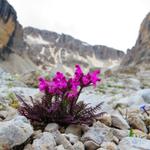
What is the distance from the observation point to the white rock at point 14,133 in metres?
2.62

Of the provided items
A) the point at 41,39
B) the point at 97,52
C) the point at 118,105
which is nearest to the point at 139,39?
the point at 118,105

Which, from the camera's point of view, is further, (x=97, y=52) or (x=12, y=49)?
(x=97, y=52)

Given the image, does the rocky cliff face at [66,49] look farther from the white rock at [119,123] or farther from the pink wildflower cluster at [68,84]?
the pink wildflower cluster at [68,84]

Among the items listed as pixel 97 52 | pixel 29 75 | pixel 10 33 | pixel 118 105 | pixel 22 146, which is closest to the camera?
pixel 22 146

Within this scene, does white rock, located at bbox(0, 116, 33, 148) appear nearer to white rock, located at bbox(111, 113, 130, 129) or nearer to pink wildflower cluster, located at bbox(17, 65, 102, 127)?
pink wildflower cluster, located at bbox(17, 65, 102, 127)

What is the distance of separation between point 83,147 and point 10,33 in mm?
57292

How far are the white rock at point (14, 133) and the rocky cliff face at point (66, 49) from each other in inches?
4594

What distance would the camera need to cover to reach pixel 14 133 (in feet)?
8.82

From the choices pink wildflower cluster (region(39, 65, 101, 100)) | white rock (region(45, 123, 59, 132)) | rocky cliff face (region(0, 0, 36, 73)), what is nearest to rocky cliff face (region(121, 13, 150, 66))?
rocky cliff face (region(0, 0, 36, 73))

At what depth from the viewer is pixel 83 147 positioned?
298 cm

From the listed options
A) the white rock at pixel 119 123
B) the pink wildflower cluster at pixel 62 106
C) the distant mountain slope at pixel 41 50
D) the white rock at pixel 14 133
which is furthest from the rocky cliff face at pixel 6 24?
the white rock at pixel 14 133

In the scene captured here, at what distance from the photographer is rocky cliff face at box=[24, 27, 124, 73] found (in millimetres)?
129750

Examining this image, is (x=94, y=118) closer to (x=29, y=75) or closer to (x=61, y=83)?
(x=61, y=83)

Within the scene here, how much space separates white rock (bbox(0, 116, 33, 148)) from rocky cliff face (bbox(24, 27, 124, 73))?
383 ft
